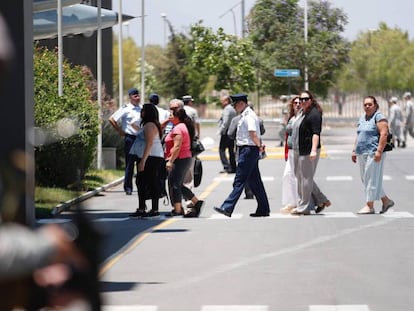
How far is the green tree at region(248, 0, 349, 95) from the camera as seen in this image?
170 feet

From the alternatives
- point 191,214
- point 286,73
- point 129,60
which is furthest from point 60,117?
point 129,60

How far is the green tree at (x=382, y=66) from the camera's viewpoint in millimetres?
101750

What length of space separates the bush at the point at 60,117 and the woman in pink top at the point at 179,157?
2.11m

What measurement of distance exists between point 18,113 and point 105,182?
9.43 meters

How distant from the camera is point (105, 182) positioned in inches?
1012

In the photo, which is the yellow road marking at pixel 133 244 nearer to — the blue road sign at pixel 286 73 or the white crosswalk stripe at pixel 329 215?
the white crosswalk stripe at pixel 329 215

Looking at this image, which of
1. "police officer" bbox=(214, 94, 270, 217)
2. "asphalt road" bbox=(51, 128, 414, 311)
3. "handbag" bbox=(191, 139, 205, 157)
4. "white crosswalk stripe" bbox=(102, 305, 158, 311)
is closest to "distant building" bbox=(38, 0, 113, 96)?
"asphalt road" bbox=(51, 128, 414, 311)

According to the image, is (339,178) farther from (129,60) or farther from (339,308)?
(129,60)

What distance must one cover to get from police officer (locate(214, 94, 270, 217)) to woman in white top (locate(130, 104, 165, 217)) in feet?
3.27

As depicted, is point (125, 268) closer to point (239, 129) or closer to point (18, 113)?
point (18, 113)

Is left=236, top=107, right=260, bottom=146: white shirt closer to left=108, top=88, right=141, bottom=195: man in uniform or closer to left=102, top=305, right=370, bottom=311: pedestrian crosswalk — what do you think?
left=108, top=88, right=141, bottom=195: man in uniform

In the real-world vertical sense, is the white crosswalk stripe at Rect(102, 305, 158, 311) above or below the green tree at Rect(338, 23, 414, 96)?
below

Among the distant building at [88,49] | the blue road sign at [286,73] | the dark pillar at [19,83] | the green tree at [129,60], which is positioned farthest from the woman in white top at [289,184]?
the green tree at [129,60]

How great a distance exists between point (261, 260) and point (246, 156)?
16.8 ft
